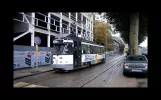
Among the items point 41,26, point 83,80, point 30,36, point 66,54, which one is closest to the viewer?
point 83,80

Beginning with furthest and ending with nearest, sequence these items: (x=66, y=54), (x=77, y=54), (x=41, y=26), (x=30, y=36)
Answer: (x=41, y=26), (x=30, y=36), (x=77, y=54), (x=66, y=54)

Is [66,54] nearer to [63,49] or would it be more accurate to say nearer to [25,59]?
[63,49]

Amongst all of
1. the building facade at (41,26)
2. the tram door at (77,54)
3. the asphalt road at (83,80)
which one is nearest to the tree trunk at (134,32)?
the building facade at (41,26)

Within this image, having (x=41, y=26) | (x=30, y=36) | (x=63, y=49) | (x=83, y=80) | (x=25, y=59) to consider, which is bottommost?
(x=83, y=80)

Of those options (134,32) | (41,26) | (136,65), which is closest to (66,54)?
(136,65)

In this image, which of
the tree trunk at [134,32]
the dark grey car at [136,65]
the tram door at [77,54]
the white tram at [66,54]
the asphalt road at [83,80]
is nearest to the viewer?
the asphalt road at [83,80]

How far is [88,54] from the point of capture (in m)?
20.6

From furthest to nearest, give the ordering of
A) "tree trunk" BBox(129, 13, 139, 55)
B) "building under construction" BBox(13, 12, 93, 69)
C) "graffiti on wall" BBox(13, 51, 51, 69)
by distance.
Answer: "tree trunk" BBox(129, 13, 139, 55), "building under construction" BBox(13, 12, 93, 69), "graffiti on wall" BBox(13, 51, 51, 69)

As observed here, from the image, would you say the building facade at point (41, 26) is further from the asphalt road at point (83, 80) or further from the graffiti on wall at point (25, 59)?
the asphalt road at point (83, 80)

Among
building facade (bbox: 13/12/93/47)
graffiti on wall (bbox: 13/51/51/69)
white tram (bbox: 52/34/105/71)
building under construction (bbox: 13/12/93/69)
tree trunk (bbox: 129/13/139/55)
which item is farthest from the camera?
building facade (bbox: 13/12/93/47)

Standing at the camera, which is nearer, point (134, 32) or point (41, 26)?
point (134, 32)

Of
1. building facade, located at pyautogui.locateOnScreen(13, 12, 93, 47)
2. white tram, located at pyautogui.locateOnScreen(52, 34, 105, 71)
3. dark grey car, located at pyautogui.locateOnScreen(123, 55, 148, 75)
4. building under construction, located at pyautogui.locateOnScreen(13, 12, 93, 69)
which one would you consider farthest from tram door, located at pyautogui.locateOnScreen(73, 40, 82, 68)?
dark grey car, located at pyautogui.locateOnScreen(123, 55, 148, 75)

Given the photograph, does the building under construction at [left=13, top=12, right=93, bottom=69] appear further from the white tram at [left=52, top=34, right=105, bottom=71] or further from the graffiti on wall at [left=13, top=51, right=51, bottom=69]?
the white tram at [left=52, top=34, right=105, bottom=71]
